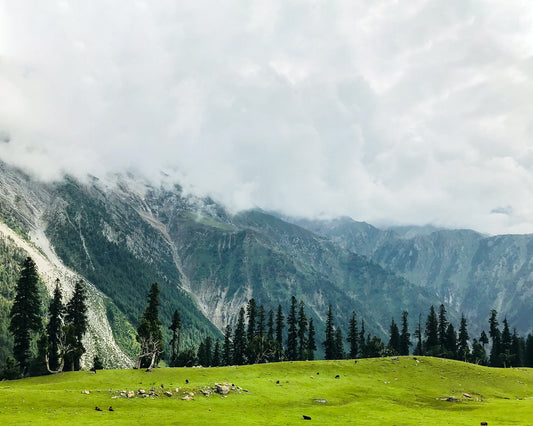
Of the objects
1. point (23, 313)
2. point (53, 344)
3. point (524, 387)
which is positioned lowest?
point (524, 387)

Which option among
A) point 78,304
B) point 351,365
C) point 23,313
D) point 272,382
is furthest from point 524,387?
point 23,313

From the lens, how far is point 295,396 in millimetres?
70375

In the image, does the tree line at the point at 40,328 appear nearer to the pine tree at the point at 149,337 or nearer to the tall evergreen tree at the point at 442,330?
the pine tree at the point at 149,337

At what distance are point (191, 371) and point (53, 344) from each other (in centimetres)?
4165

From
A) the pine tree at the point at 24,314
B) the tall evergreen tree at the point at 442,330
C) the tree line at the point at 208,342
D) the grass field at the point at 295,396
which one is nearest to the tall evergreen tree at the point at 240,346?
the tree line at the point at 208,342

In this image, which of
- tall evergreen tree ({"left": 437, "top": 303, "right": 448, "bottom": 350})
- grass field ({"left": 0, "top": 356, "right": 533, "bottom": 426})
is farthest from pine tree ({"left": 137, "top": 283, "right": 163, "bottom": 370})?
tall evergreen tree ({"left": 437, "top": 303, "right": 448, "bottom": 350})

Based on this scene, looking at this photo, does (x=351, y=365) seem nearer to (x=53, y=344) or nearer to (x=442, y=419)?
(x=442, y=419)

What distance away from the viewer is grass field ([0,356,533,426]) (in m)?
52.1

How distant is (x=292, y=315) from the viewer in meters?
158

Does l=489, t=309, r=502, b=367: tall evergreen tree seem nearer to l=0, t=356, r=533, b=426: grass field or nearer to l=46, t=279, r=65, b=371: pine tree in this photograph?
l=0, t=356, r=533, b=426: grass field

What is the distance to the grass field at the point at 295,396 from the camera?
171ft

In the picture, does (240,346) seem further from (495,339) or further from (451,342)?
(495,339)

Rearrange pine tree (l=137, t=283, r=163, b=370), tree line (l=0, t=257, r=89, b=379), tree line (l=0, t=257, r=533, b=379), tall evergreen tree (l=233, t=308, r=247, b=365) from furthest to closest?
tall evergreen tree (l=233, t=308, r=247, b=365)
tree line (l=0, t=257, r=533, b=379)
pine tree (l=137, t=283, r=163, b=370)
tree line (l=0, t=257, r=89, b=379)

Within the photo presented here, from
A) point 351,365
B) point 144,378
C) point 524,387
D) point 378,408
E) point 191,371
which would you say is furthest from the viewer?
point 351,365
